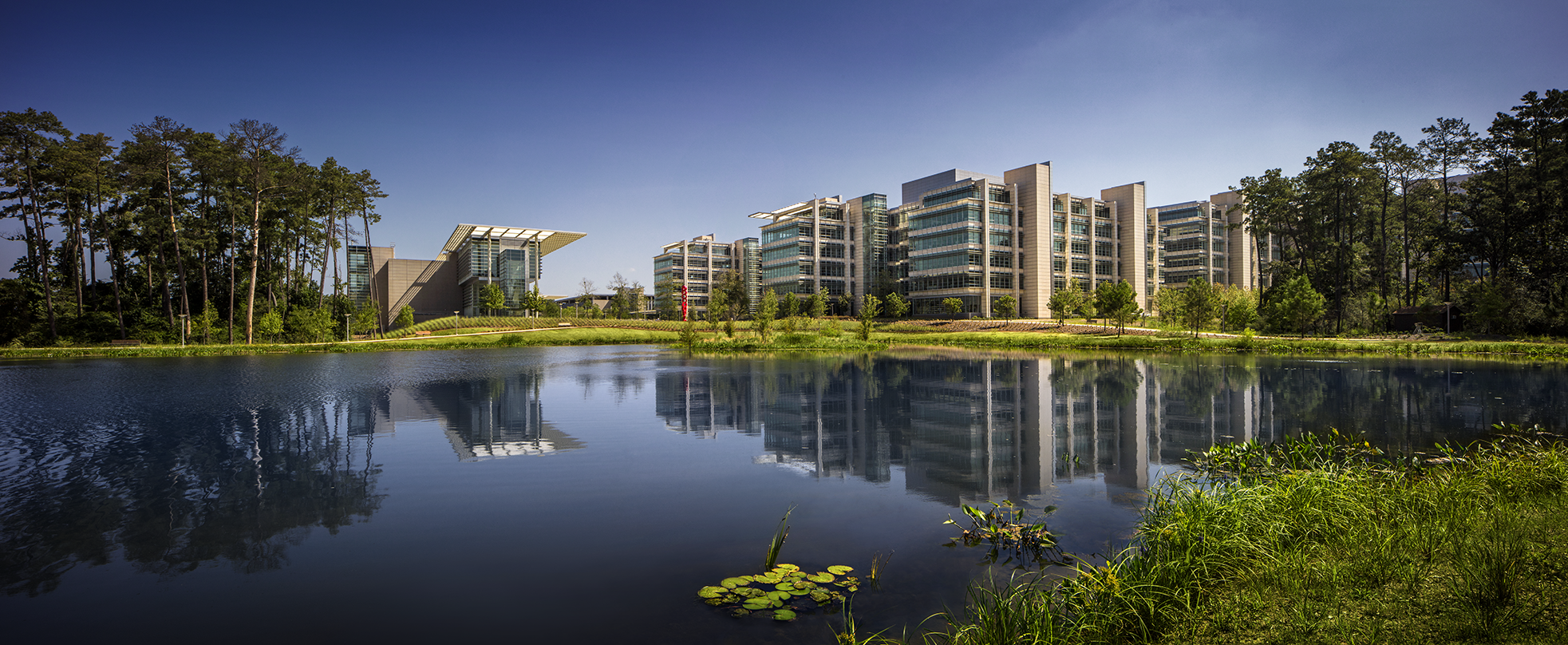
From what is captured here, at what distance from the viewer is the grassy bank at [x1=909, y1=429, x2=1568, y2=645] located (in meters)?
4.18

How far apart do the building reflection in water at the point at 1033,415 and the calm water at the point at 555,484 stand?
0.37 ft

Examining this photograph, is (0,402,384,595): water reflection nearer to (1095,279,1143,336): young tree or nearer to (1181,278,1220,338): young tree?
(1095,279,1143,336): young tree

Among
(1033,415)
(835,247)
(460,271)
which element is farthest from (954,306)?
(460,271)

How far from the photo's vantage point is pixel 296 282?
57812 mm

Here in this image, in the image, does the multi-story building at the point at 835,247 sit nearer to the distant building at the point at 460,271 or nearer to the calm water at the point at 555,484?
the distant building at the point at 460,271

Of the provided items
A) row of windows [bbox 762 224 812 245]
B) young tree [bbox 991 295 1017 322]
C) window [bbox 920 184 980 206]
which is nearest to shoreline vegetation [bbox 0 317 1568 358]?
young tree [bbox 991 295 1017 322]

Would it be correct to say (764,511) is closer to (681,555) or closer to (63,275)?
(681,555)

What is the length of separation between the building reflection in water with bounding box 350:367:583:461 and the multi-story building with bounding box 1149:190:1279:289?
3872 inches

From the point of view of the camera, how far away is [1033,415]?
54.7ft

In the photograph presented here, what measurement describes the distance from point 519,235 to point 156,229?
110 ft

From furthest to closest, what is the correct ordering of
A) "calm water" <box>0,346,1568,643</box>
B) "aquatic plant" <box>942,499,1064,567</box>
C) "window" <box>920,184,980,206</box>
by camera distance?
"window" <box>920,184,980,206</box>, "aquatic plant" <box>942,499,1064,567</box>, "calm water" <box>0,346,1568,643</box>

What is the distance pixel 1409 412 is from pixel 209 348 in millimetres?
54833

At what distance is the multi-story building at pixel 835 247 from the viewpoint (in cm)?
9038

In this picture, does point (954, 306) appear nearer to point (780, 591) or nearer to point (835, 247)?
point (835, 247)
